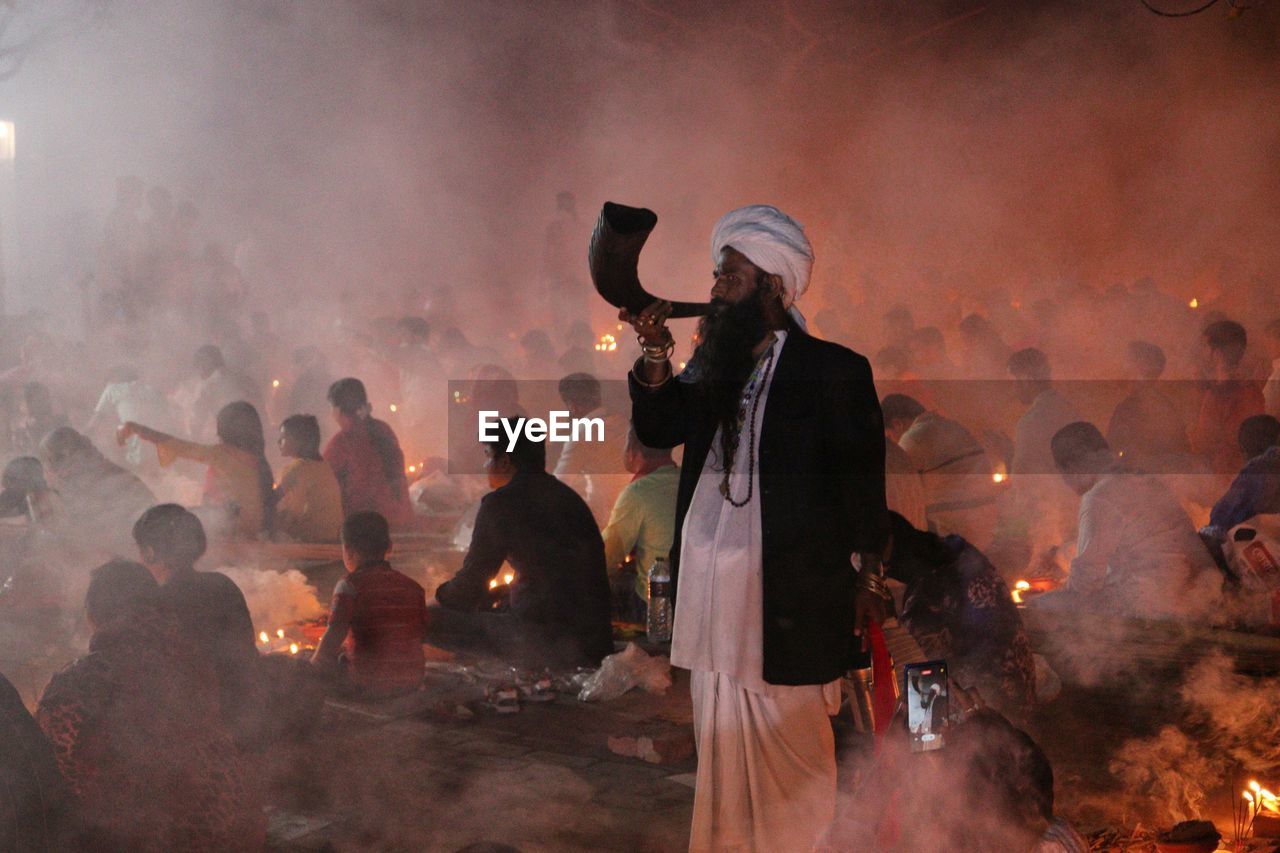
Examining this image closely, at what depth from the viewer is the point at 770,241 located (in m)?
2.95

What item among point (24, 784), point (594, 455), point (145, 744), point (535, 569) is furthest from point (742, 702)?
point (594, 455)

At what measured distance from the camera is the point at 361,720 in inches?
180

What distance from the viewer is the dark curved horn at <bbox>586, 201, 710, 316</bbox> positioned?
2.73 metres

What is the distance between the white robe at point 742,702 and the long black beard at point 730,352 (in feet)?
0.19

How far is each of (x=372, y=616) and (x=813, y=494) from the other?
2.27 meters

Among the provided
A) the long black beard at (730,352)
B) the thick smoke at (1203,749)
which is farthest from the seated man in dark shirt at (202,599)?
the thick smoke at (1203,749)

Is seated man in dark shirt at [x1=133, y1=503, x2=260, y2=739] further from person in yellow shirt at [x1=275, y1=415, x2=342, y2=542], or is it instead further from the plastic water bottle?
person in yellow shirt at [x1=275, y1=415, x2=342, y2=542]

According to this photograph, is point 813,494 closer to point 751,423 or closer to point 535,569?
point 751,423

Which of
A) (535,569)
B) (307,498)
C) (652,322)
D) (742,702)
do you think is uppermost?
(652,322)

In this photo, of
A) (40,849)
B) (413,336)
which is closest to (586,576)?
(40,849)

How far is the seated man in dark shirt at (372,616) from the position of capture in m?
4.62

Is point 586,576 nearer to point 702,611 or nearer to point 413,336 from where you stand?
point 702,611
